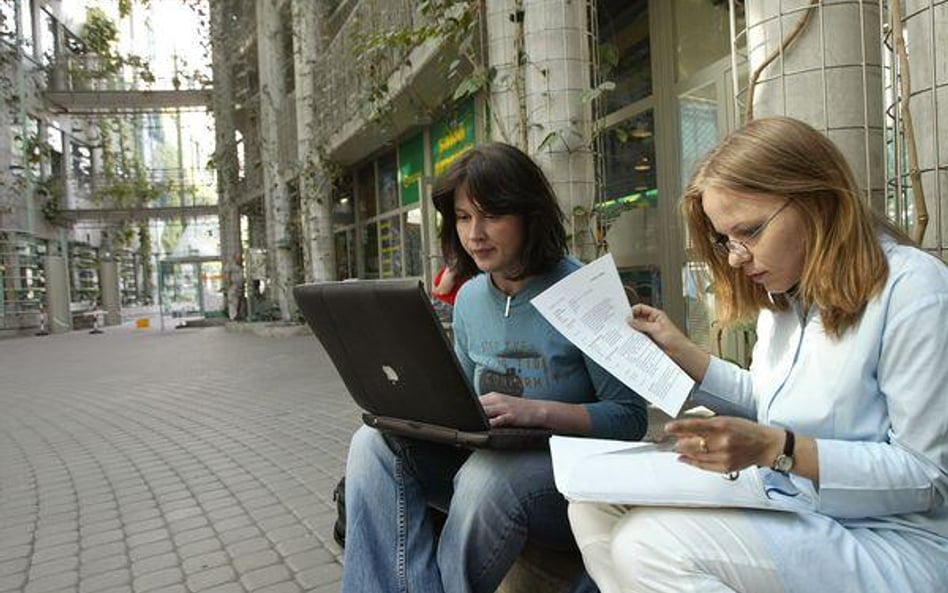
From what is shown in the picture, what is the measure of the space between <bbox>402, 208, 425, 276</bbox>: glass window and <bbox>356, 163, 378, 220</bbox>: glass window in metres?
2.21

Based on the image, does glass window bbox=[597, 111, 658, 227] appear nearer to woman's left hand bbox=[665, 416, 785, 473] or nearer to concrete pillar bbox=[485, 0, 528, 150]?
concrete pillar bbox=[485, 0, 528, 150]

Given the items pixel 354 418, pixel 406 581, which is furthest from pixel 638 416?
pixel 354 418

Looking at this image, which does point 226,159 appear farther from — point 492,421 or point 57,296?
point 492,421

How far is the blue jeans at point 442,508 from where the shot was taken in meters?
1.62

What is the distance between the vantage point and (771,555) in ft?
3.84

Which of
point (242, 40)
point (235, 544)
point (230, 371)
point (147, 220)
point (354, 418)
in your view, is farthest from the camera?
point (147, 220)

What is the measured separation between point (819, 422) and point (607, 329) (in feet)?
1.73

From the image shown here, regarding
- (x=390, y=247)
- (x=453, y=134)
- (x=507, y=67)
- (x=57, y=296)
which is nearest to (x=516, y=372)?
(x=507, y=67)

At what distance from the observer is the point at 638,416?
188 centimetres

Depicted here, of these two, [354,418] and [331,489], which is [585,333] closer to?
[331,489]

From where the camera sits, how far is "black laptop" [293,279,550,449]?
154 cm

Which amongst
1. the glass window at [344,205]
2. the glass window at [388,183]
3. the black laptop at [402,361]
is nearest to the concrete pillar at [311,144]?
the glass window at [388,183]

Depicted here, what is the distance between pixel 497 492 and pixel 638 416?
491 millimetres

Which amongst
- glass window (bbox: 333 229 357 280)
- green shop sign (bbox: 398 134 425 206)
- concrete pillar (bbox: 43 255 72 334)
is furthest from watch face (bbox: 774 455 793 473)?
concrete pillar (bbox: 43 255 72 334)
